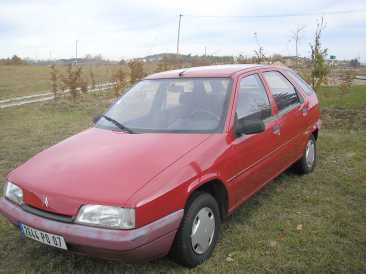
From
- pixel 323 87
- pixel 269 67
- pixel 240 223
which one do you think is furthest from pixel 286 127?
pixel 323 87

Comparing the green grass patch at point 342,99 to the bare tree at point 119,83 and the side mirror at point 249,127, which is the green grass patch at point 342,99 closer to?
the bare tree at point 119,83

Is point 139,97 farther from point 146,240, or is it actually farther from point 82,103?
point 82,103

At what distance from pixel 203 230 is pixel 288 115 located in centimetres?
202

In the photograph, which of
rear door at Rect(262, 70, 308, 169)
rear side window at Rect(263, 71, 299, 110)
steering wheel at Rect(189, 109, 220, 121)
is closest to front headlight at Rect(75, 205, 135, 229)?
steering wheel at Rect(189, 109, 220, 121)

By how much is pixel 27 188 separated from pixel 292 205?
2.88 meters

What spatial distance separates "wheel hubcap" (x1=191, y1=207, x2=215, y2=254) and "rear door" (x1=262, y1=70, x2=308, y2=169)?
1.55 m

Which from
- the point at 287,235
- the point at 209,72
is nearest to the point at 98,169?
the point at 209,72

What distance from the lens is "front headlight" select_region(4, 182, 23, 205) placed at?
3070mm

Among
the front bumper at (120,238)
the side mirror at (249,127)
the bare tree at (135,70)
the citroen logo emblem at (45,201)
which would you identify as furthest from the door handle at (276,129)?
the bare tree at (135,70)

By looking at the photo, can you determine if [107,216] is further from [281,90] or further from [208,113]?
[281,90]

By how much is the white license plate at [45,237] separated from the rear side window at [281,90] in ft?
9.11

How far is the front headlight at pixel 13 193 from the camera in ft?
10.1

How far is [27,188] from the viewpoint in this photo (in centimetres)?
298

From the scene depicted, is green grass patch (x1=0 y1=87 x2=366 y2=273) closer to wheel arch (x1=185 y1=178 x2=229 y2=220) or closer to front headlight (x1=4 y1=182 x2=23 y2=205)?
wheel arch (x1=185 y1=178 x2=229 y2=220)
